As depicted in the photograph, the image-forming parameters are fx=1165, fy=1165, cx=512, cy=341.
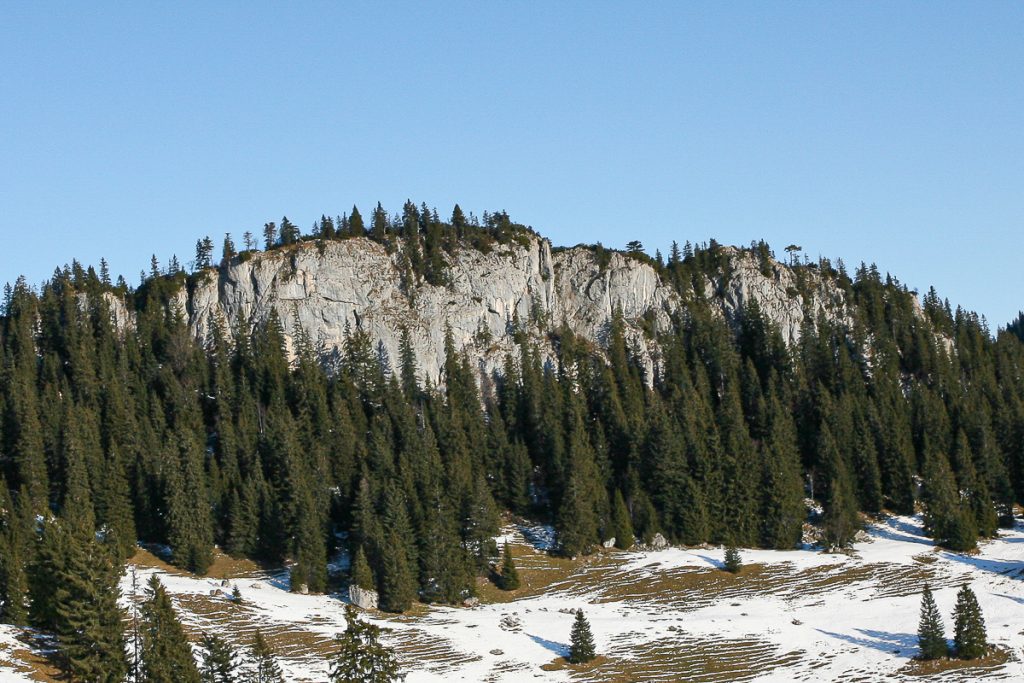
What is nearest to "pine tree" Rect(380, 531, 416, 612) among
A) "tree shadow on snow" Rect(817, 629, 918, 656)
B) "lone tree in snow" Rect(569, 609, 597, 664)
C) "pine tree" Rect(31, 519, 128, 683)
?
"lone tree in snow" Rect(569, 609, 597, 664)

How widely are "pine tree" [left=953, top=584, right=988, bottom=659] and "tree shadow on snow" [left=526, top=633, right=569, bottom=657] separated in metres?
30.2

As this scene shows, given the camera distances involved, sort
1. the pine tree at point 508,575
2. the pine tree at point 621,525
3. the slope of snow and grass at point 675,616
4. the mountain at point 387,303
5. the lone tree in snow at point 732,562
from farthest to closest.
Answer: the mountain at point 387,303, the pine tree at point 621,525, the lone tree in snow at point 732,562, the pine tree at point 508,575, the slope of snow and grass at point 675,616

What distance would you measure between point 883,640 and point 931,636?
6515 mm

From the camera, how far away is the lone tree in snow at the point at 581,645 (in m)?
92.1

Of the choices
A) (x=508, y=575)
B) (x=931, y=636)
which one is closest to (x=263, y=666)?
(x=508, y=575)

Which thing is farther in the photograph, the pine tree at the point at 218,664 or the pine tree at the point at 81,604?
the pine tree at the point at 81,604

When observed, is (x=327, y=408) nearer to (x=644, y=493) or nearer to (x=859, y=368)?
(x=644, y=493)

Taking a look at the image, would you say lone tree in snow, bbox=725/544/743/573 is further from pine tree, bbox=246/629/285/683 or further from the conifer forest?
pine tree, bbox=246/629/285/683

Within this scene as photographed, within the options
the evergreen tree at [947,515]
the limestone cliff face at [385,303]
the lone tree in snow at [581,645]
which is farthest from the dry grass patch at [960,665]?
the limestone cliff face at [385,303]

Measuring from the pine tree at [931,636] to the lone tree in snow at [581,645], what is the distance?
25236mm

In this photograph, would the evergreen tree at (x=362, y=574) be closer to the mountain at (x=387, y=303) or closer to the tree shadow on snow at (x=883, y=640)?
the tree shadow on snow at (x=883, y=640)

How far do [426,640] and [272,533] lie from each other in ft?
96.5

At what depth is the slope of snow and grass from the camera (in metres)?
89.1

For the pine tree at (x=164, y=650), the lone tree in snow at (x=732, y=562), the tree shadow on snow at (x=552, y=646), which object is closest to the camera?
the pine tree at (x=164, y=650)
